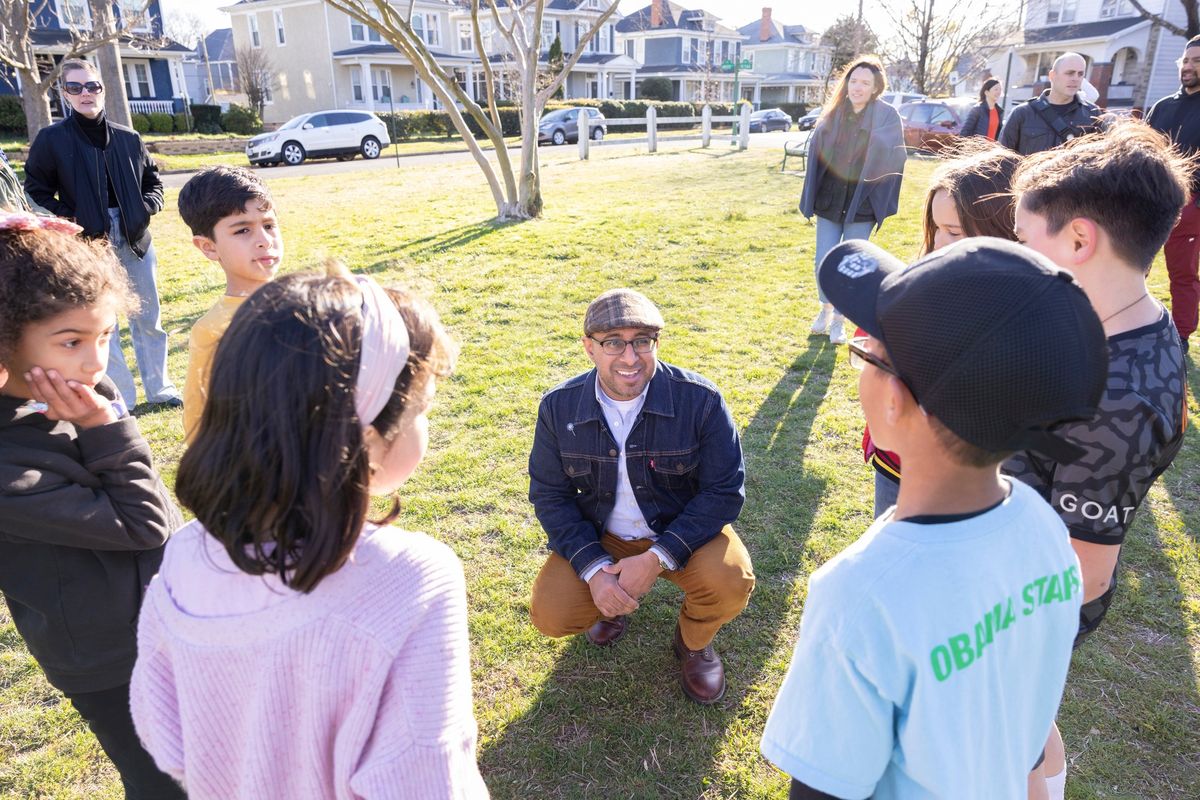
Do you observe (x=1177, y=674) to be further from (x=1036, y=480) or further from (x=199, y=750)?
(x=199, y=750)

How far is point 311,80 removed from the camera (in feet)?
123

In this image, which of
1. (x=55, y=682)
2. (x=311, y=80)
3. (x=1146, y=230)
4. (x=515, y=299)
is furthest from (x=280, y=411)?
(x=311, y=80)

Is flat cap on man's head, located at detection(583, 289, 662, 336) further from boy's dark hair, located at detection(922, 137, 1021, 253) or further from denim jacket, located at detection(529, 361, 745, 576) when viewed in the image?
boy's dark hair, located at detection(922, 137, 1021, 253)

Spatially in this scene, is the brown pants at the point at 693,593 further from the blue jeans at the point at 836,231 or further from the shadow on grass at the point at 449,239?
the shadow on grass at the point at 449,239

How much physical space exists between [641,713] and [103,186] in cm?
479

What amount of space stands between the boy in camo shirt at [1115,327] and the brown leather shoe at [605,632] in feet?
5.17

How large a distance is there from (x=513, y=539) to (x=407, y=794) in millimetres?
2522

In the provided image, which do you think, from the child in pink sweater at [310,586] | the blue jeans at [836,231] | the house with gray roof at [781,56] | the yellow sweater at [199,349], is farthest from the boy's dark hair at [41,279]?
the house with gray roof at [781,56]

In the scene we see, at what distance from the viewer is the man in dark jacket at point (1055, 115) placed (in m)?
6.15

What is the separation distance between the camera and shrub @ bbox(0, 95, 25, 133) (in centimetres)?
2345

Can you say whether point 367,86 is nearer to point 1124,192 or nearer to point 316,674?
point 1124,192

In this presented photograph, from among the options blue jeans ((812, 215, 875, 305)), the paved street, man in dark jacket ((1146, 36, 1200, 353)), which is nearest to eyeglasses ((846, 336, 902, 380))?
blue jeans ((812, 215, 875, 305))

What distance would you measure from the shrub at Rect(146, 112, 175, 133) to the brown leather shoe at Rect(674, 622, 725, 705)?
107 ft

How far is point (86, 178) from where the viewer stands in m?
4.68
